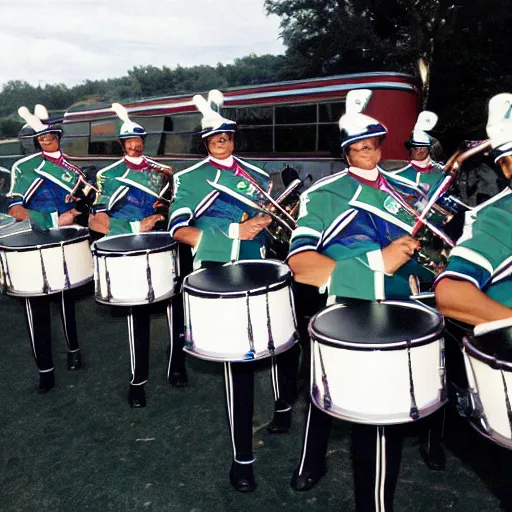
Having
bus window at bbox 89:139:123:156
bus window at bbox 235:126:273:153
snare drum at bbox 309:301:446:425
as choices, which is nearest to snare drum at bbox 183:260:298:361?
snare drum at bbox 309:301:446:425

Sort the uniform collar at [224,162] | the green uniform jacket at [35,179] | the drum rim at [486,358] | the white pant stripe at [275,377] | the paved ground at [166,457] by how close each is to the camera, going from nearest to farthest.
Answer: the drum rim at [486,358], the paved ground at [166,457], the uniform collar at [224,162], the white pant stripe at [275,377], the green uniform jacket at [35,179]

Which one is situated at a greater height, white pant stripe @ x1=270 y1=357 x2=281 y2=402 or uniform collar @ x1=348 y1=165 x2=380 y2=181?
uniform collar @ x1=348 y1=165 x2=380 y2=181

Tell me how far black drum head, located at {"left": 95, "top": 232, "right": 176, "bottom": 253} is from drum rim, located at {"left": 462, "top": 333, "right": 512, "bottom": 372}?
2.38 meters

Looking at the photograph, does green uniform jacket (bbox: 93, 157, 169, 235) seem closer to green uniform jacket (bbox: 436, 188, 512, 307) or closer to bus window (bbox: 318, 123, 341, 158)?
green uniform jacket (bbox: 436, 188, 512, 307)

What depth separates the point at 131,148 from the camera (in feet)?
14.7

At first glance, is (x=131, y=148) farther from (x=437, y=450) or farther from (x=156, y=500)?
(x=437, y=450)

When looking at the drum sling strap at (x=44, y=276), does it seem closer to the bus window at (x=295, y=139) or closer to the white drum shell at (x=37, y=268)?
the white drum shell at (x=37, y=268)

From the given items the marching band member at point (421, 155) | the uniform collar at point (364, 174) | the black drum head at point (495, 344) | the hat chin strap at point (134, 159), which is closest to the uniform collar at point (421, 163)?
the marching band member at point (421, 155)

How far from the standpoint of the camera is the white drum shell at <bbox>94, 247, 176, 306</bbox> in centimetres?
369

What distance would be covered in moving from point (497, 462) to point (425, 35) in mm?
11650

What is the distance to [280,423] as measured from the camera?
11.7 feet

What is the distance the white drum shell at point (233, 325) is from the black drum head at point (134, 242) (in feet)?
3.64

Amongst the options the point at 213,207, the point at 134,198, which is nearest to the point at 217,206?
the point at 213,207

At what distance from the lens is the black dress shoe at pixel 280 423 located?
3537 mm
